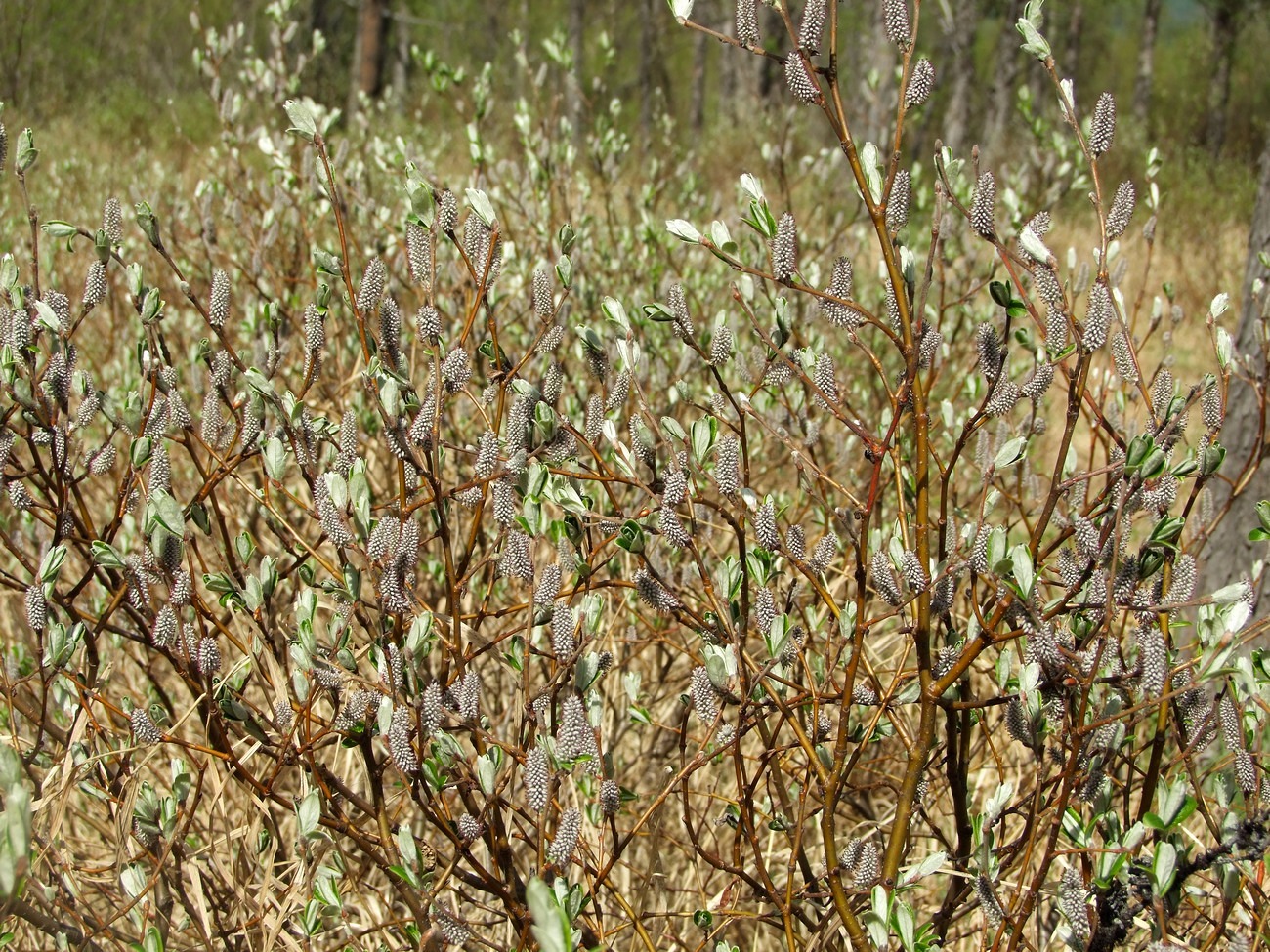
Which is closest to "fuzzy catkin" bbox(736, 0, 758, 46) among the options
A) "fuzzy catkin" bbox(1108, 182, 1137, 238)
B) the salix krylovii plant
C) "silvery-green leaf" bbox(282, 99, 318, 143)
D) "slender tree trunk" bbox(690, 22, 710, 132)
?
the salix krylovii plant

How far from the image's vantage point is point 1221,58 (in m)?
17.5

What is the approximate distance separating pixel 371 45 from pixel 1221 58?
13.6m

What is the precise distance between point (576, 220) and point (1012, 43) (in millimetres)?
11259

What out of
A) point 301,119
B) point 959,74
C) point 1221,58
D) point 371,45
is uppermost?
point 1221,58

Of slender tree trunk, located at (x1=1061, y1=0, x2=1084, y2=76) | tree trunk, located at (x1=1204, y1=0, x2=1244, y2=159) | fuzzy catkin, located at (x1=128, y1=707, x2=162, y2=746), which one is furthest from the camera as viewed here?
slender tree trunk, located at (x1=1061, y1=0, x2=1084, y2=76)

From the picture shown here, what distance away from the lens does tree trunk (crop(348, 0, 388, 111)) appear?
13.1 meters

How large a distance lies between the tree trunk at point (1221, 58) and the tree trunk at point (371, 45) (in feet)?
42.2

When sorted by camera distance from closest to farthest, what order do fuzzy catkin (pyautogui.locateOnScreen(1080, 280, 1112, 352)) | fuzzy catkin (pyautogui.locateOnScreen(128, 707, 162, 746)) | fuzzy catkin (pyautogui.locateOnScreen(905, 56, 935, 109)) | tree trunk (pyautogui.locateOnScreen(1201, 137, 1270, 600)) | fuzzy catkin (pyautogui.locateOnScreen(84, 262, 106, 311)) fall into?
1. fuzzy catkin (pyautogui.locateOnScreen(1080, 280, 1112, 352))
2. fuzzy catkin (pyautogui.locateOnScreen(905, 56, 935, 109))
3. fuzzy catkin (pyautogui.locateOnScreen(128, 707, 162, 746))
4. fuzzy catkin (pyautogui.locateOnScreen(84, 262, 106, 311))
5. tree trunk (pyautogui.locateOnScreen(1201, 137, 1270, 600))

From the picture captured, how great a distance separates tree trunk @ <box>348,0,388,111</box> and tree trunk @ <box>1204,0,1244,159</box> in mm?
12865

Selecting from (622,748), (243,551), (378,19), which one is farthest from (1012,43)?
(243,551)

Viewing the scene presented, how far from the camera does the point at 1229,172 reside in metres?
12.9

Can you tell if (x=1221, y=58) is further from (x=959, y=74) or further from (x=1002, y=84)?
(x=959, y=74)

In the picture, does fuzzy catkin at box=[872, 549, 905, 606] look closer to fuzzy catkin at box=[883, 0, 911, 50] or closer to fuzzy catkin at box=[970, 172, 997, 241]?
fuzzy catkin at box=[970, 172, 997, 241]

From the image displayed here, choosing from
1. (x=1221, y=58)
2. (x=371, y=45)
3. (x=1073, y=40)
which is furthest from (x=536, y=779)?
(x=1073, y=40)
